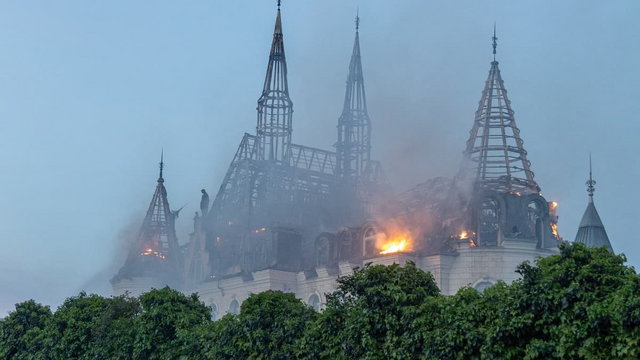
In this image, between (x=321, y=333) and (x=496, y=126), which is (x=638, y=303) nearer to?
(x=321, y=333)

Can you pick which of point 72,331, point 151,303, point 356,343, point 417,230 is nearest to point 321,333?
point 356,343

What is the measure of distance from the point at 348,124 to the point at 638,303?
92.8 m

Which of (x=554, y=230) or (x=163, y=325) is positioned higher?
(x=554, y=230)

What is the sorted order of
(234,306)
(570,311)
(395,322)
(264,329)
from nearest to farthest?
(570,311)
(395,322)
(264,329)
(234,306)

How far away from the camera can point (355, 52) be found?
119 metres

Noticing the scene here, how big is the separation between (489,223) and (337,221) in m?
33.9

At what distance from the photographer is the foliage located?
25.7m

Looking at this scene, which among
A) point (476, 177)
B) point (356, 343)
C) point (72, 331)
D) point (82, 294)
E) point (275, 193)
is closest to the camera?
point (356, 343)

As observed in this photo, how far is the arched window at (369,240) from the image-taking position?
81.5m

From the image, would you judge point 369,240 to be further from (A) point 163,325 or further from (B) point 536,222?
(A) point 163,325

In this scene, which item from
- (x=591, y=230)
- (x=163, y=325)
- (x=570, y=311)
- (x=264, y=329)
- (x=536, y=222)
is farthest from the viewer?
(x=591, y=230)

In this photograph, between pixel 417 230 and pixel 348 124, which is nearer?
pixel 417 230

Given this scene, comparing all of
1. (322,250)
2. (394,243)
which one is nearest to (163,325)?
(394,243)

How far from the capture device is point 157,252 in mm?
123000
